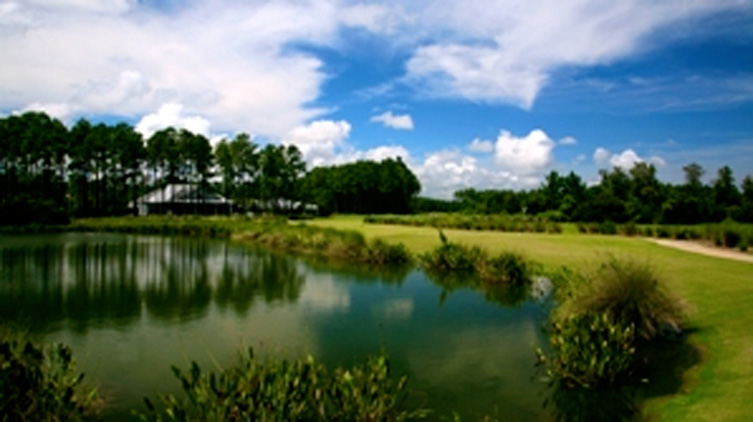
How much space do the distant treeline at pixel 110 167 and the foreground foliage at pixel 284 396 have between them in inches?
1827

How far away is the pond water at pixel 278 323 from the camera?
851 cm

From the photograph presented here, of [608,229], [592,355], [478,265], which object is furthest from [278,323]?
[608,229]

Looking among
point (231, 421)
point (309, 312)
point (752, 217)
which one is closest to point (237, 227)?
point (309, 312)

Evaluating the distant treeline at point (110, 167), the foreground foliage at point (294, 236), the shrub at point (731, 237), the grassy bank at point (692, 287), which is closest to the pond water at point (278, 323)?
the grassy bank at point (692, 287)

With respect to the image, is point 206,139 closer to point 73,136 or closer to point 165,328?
point 73,136

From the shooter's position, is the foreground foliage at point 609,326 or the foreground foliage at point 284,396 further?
the foreground foliage at point 609,326

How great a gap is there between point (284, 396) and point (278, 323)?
23.2 ft

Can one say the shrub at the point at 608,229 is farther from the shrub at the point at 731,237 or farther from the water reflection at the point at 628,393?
the water reflection at the point at 628,393

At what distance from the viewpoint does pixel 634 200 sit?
52906 millimetres

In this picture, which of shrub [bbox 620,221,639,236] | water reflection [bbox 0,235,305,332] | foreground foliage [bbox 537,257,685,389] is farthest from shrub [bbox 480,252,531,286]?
shrub [bbox 620,221,639,236]

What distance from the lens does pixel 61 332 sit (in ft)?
37.8

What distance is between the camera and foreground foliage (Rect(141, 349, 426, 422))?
5.83m

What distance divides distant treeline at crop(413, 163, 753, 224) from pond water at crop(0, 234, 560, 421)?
3499cm

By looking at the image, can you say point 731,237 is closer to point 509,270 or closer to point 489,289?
point 509,270
